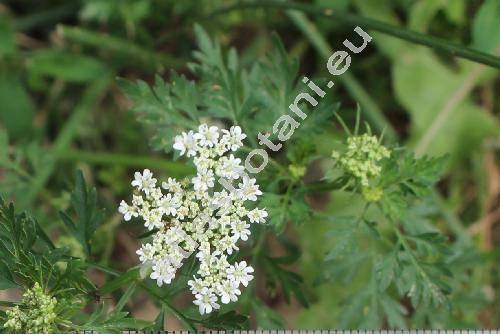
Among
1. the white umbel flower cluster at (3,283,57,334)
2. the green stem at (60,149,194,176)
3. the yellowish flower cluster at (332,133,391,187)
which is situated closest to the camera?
the white umbel flower cluster at (3,283,57,334)

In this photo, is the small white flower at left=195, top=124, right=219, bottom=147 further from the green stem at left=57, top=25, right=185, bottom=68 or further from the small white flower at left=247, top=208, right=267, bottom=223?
the green stem at left=57, top=25, right=185, bottom=68

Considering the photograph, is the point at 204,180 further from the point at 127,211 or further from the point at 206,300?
the point at 206,300

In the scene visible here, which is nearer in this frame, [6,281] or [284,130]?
[6,281]

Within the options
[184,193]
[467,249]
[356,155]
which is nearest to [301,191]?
[356,155]

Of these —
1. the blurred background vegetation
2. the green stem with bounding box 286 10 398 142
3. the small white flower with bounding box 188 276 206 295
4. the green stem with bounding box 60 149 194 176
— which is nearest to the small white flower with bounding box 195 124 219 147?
the small white flower with bounding box 188 276 206 295

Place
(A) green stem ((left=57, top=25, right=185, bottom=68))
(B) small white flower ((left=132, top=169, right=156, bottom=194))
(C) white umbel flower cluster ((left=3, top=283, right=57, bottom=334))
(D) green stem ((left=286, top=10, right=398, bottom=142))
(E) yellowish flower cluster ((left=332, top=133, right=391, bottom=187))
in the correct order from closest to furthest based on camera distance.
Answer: (C) white umbel flower cluster ((left=3, top=283, right=57, bottom=334)), (B) small white flower ((left=132, top=169, right=156, bottom=194)), (E) yellowish flower cluster ((left=332, top=133, right=391, bottom=187)), (D) green stem ((left=286, top=10, right=398, bottom=142)), (A) green stem ((left=57, top=25, right=185, bottom=68))

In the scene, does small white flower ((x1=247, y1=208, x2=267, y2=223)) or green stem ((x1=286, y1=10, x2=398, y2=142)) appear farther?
green stem ((x1=286, y1=10, x2=398, y2=142))

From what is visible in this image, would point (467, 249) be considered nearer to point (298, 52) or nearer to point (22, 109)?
point (298, 52)
